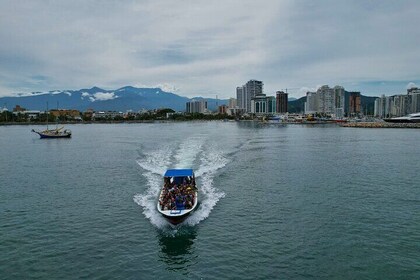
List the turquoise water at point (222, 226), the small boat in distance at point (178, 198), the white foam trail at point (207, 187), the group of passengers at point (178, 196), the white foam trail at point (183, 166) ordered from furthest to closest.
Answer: the white foam trail at point (183, 166) < the white foam trail at point (207, 187) < the group of passengers at point (178, 196) < the small boat in distance at point (178, 198) < the turquoise water at point (222, 226)

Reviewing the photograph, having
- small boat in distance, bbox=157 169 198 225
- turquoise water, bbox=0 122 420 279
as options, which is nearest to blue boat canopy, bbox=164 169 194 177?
small boat in distance, bbox=157 169 198 225

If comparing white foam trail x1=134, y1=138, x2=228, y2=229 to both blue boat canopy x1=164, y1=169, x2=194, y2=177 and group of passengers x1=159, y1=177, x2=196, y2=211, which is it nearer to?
group of passengers x1=159, y1=177, x2=196, y2=211

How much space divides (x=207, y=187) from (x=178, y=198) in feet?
36.7

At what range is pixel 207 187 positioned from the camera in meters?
38.8

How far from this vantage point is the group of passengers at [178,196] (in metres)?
27.1

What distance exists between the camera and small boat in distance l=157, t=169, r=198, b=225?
2586 cm

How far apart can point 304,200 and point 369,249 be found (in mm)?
10659

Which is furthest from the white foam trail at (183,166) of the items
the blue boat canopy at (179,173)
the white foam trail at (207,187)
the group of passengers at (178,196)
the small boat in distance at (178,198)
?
the blue boat canopy at (179,173)

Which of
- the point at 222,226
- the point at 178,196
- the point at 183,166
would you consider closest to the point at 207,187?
the point at 178,196

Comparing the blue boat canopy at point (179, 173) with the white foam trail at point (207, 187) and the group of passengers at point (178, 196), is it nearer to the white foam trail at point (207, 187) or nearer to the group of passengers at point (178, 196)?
the group of passengers at point (178, 196)

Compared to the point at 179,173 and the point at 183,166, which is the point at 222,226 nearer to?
the point at 179,173

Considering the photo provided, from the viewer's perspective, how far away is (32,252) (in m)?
22.8

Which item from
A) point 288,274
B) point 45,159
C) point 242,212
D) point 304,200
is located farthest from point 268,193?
point 45,159

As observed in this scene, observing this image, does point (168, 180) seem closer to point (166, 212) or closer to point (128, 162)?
point (166, 212)
